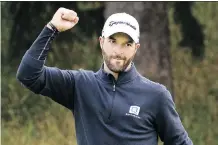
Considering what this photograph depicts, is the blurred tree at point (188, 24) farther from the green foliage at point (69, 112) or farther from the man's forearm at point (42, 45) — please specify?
the man's forearm at point (42, 45)

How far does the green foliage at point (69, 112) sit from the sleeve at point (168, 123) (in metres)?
5.20

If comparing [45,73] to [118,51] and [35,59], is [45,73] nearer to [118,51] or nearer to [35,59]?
[35,59]

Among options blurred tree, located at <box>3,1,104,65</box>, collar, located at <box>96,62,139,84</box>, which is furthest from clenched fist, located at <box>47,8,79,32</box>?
blurred tree, located at <box>3,1,104,65</box>

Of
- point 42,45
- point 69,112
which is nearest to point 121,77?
point 42,45

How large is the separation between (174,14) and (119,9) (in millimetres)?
1067

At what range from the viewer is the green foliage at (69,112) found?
1016cm

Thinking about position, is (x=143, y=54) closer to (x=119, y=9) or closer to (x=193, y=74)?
(x=119, y=9)

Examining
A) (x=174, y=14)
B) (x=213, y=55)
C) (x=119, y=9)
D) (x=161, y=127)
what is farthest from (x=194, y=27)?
(x=161, y=127)

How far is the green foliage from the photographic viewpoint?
10.2 m

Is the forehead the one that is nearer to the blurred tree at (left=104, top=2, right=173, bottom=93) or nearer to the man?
the man

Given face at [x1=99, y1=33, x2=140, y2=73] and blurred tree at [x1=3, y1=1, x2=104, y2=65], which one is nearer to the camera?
face at [x1=99, y1=33, x2=140, y2=73]

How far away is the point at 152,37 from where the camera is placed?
8.65 metres

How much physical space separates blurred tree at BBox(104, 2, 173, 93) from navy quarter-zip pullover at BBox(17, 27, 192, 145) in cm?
429

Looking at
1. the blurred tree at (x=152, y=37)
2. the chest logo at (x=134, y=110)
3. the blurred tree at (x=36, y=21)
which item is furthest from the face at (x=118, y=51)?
the blurred tree at (x=36, y=21)
